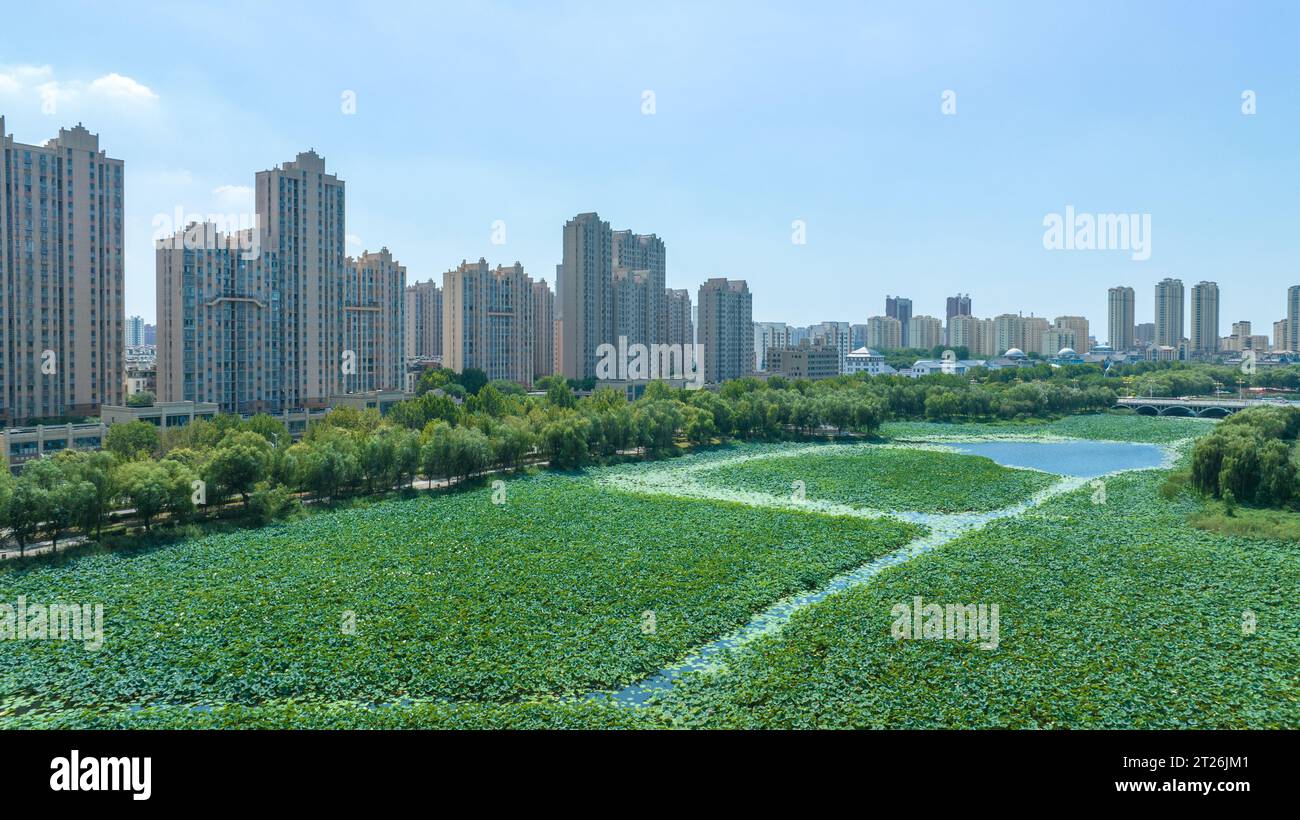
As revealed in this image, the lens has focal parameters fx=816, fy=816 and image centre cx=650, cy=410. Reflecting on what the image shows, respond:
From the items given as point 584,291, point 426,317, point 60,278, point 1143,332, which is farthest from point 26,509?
point 1143,332

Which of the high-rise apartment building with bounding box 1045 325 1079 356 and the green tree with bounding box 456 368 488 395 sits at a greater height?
the high-rise apartment building with bounding box 1045 325 1079 356

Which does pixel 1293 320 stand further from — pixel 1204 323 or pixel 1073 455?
pixel 1073 455

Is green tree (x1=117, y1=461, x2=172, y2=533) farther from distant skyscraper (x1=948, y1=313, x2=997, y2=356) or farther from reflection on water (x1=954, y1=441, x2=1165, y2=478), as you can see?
distant skyscraper (x1=948, y1=313, x2=997, y2=356)

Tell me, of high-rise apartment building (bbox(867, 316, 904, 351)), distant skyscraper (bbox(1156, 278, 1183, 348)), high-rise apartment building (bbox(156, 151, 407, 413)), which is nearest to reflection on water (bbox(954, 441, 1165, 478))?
high-rise apartment building (bbox(156, 151, 407, 413))

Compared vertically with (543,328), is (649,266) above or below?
above

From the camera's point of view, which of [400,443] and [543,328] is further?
[543,328]
